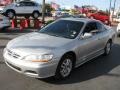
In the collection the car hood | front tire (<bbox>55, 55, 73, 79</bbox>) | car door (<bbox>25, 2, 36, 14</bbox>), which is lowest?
front tire (<bbox>55, 55, 73, 79</bbox>)

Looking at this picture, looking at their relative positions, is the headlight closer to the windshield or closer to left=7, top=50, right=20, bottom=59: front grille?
left=7, top=50, right=20, bottom=59: front grille

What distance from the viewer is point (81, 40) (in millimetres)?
6707

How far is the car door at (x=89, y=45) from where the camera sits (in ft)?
22.1

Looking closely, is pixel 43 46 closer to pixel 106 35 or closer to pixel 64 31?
pixel 64 31

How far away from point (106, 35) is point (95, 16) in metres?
25.6

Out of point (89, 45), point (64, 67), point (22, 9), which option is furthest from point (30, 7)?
point (64, 67)

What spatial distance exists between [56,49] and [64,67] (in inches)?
23.9

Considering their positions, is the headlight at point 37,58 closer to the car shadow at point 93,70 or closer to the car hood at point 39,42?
the car hood at point 39,42

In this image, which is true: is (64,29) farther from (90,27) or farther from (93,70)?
(93,70)

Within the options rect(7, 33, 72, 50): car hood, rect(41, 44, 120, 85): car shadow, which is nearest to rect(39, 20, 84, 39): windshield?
rect(7, 33, 72, 50): car hood

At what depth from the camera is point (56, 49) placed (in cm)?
575

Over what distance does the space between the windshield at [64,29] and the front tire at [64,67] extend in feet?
2.42

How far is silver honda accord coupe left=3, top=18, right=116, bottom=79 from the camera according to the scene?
5492mm

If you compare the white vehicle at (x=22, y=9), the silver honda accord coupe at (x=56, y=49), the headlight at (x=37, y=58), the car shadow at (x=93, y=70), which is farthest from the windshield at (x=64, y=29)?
the white vehicle at (x=22, y=9)
